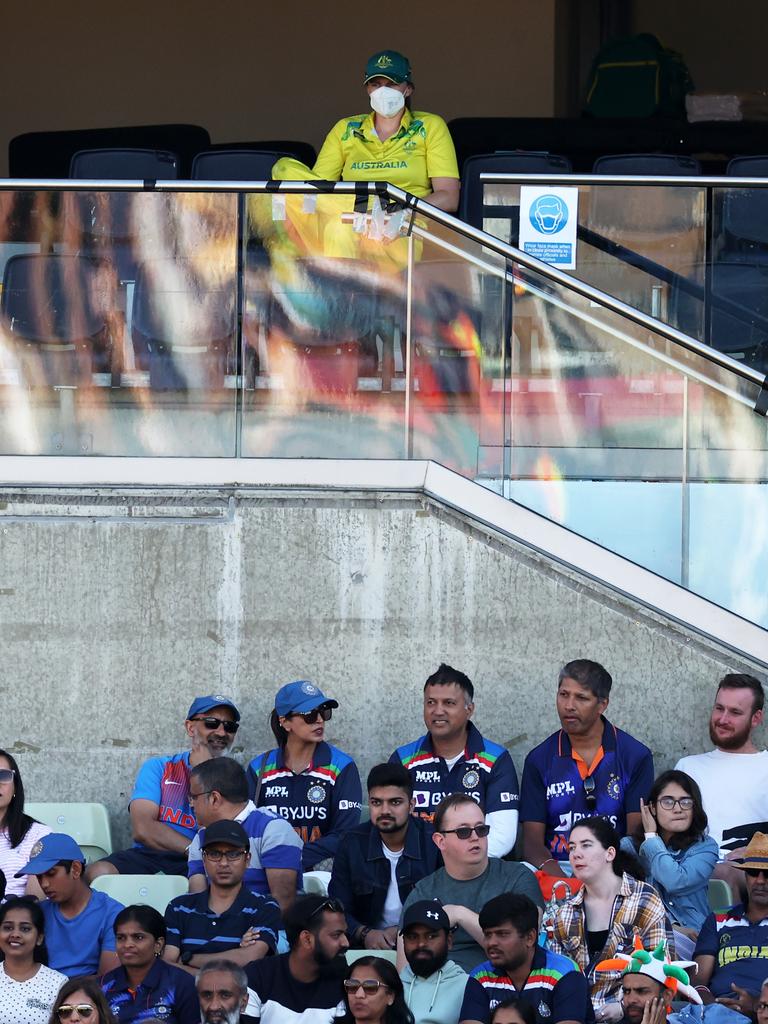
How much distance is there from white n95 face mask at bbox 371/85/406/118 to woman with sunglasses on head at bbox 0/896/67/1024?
14.6 feet

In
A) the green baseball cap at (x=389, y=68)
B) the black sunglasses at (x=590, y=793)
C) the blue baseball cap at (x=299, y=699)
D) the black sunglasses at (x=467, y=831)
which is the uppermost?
the green baseball cap at (x=389, y=68)

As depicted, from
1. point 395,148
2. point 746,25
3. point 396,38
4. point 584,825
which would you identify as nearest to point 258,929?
point 584,825

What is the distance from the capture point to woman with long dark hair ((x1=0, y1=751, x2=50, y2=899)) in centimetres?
746

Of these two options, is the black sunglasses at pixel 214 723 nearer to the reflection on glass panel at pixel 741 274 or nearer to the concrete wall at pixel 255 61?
the reflection on glass panel at pixel 741 274

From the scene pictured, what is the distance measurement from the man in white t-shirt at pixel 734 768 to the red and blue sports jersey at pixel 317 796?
133 centimetres

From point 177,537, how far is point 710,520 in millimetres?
2260

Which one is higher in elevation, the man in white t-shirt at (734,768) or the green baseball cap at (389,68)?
the green baseball cap at (389,68)

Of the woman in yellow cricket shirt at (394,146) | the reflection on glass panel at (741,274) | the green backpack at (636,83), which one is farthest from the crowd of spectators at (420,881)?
the green backpack at (636,83)

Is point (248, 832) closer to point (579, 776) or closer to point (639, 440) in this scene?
point (579, 776)

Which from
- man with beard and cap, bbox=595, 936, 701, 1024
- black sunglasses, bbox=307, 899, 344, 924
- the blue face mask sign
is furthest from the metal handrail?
black sunglasses, bbox=307, 899, 344, 924

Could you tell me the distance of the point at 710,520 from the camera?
318 inches

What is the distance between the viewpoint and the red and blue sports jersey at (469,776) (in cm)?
757

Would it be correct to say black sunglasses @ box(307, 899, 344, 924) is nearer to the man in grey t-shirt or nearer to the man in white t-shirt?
the man in grey t-shirt

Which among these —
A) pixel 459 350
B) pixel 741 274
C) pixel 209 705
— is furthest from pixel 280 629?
pixel 741 274
